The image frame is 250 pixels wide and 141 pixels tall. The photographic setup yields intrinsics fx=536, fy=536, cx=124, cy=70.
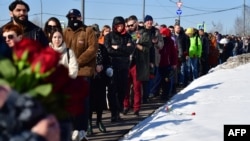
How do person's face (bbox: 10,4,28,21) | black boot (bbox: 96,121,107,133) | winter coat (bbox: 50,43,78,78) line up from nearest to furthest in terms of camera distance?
winter coat (bbox: 50,43,78,78)
person's face (bbox: 10,4,28,21)
black boot (bbox: 96,121,107,133)

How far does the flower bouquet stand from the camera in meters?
2.75

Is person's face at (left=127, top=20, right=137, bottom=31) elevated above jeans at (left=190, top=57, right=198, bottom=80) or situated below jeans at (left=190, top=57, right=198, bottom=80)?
above

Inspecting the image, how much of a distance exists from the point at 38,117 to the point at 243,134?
349 centimetres

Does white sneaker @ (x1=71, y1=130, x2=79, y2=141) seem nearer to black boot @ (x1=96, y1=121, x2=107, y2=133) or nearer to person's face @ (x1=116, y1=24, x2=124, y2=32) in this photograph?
black boot @ (x1=96, y1=121, x2=107, y2=133)

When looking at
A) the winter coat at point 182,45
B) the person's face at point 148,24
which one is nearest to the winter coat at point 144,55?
the person's face at point 148,24

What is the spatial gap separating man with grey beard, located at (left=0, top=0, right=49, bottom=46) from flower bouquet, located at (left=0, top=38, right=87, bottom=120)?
3.62 meters

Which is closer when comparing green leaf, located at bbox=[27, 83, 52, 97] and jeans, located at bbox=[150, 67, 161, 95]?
green leaf, located at bbox=[27, 83, 52, 97]

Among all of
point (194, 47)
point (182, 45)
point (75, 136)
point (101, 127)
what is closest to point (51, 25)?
point (75, 136)

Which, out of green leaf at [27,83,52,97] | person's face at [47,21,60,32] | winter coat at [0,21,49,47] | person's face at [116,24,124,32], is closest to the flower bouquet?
green leaf at [27,83,52,97]

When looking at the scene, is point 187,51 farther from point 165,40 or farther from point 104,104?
point 104,104

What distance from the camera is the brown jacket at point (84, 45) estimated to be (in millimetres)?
7391

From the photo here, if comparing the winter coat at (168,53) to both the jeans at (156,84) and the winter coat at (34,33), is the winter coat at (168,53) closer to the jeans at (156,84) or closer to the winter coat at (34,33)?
the jeans at (156,84)

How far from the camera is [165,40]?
1273 centimetres

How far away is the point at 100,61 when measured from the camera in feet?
28.0
